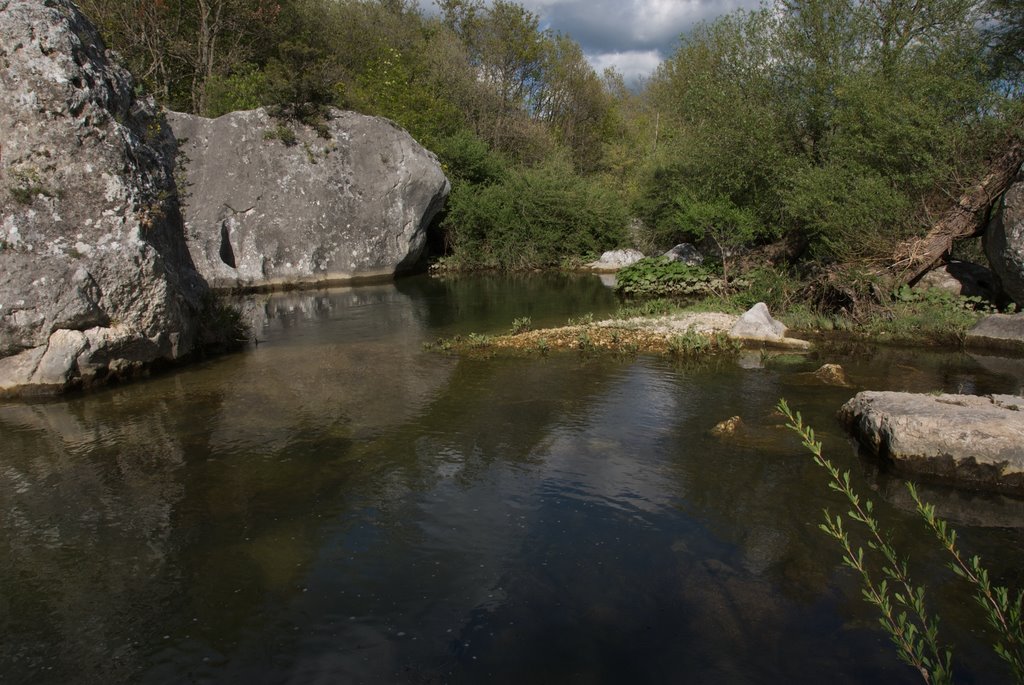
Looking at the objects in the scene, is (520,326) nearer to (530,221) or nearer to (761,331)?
(761,331)

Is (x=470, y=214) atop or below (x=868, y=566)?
atop

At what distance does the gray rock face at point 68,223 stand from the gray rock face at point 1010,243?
15.1 m

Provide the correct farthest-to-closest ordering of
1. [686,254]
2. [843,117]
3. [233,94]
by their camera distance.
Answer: [233,94] → [686,254] → [843,117]

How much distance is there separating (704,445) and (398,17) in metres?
41.7

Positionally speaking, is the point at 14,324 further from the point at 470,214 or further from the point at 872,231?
the point at 470,214


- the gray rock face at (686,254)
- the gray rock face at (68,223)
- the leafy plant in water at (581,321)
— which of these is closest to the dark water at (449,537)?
the gray rock face at (68,223)

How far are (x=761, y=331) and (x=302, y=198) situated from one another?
15898 millimetres

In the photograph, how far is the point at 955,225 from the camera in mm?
15125

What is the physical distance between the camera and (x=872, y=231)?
15031mm

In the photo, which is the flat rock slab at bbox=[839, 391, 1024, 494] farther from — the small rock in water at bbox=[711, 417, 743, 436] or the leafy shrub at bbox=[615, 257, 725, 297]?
the leafy shrub at bbox=[615, 257, 725, 297]

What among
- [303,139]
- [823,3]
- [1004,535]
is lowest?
[1004,535]

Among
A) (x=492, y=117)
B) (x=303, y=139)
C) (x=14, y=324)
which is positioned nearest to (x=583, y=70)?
(x=492, y=117)

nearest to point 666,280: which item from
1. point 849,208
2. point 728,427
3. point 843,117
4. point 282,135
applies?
point 849,208

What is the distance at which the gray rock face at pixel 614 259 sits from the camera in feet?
94.3
